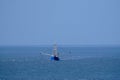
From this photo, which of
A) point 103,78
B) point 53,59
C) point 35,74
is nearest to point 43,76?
point 35,74

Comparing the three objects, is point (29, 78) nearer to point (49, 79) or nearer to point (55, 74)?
point (49, 79)

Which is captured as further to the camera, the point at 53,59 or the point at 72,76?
the point at 53,59

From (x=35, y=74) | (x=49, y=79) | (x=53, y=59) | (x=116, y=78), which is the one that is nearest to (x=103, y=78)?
(x=116, y=78)

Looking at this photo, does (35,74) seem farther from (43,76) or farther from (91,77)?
(91,77)

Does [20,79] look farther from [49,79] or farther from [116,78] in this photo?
[116,78]

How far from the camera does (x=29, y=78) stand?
92.4m

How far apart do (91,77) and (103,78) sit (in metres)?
3.12

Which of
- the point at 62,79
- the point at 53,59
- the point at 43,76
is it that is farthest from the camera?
the point at 53,59

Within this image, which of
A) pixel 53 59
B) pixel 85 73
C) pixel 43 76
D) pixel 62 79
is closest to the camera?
pixel 62 79

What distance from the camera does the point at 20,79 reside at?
91.0m

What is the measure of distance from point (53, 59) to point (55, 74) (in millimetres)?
46090

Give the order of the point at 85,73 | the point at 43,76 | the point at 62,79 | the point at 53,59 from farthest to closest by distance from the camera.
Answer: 1. the point at 53,59
2. the point at 85,73
3. the point at 43,76
4. the point at 62,79

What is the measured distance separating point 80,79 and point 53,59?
57910mm

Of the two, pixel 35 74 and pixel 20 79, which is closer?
pixel 20 79
